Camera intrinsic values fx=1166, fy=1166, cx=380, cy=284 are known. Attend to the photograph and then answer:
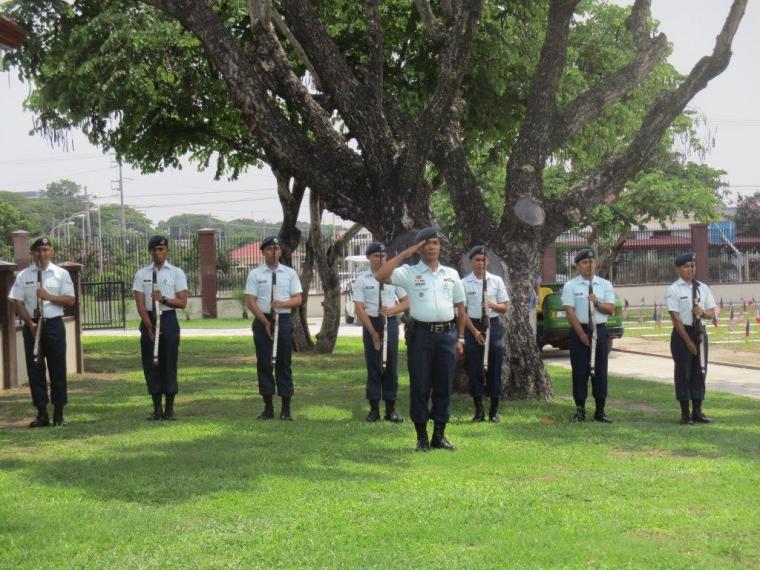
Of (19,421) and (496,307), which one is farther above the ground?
(496,307)

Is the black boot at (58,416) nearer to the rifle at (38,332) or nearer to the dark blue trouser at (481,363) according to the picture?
the rifle at (38,332)

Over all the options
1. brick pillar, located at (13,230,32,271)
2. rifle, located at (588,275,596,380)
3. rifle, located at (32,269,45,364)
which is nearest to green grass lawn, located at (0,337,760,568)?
rifle, located at (588,275,596,380)

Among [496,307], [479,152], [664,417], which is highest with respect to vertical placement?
[479,152]

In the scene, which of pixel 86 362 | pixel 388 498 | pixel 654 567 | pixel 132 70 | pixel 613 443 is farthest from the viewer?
pixel 86 362

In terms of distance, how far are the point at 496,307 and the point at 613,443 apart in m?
2.34

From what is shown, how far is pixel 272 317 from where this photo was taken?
12695 millimetres

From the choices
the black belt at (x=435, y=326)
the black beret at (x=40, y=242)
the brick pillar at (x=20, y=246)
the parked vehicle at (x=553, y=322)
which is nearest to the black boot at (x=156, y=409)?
the black beret at (x=40, y=242)

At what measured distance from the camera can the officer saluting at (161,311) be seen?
12.4m

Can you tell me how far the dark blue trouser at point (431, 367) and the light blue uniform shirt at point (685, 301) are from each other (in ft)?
11.5

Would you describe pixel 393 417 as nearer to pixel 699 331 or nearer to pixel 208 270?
pixel 699 331

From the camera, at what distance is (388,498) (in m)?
8.04

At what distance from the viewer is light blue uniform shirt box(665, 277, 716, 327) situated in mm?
12516

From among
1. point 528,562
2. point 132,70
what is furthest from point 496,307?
point 132,70

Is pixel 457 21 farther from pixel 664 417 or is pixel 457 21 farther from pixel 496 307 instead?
pixel 664 417
